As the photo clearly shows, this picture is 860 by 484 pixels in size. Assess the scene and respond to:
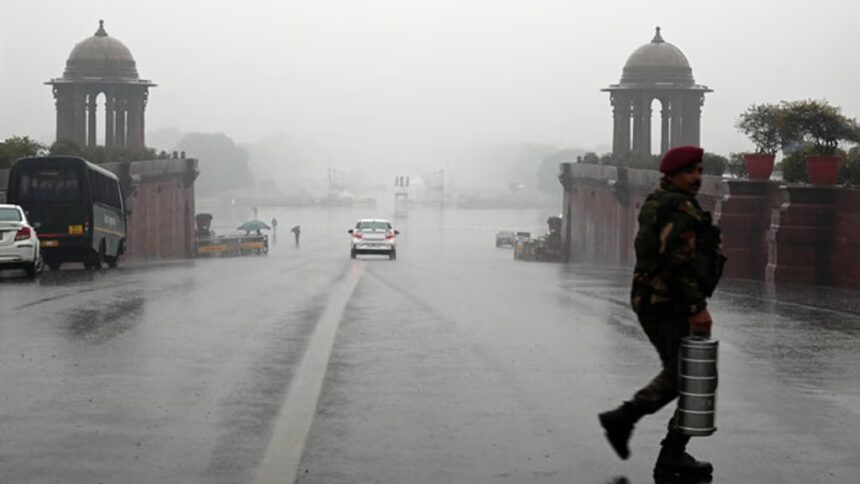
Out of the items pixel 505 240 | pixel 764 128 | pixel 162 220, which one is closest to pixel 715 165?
pixel 764 128

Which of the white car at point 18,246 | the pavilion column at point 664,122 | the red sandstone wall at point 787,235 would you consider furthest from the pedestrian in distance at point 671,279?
the pavilion column at point 664,122

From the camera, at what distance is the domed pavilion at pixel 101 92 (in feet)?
313

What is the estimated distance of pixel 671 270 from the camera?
329 inches

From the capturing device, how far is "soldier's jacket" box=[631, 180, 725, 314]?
27.3 feet

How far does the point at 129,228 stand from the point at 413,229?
85.8 m

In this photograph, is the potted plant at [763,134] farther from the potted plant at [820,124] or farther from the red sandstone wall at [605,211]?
the red sandstone wall at [605,211]

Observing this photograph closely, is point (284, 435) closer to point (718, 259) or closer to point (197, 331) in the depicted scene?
point (718, 259)

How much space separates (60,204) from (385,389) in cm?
2313

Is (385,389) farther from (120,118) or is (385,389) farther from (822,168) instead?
(120,118)

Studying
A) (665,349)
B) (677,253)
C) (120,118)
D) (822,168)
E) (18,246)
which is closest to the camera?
(677,253)

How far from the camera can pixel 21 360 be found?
41.9 feet

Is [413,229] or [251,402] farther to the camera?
[413,229]

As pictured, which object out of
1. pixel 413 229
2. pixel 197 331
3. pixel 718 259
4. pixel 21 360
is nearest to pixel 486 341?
pixel 197 331

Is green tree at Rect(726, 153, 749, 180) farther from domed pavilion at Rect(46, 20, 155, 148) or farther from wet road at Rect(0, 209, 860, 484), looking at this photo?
domed pavilion at Rect(46, 20, 155, 148)
